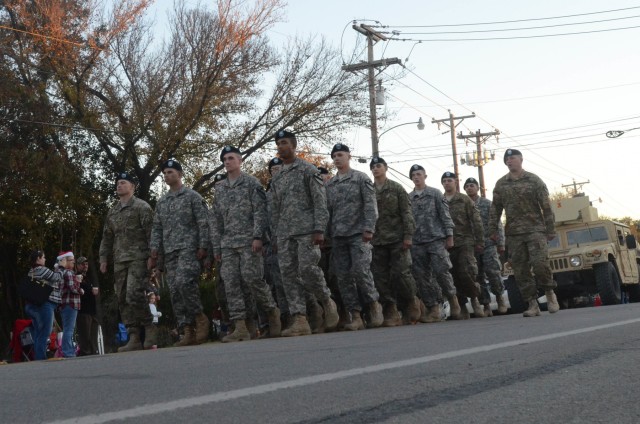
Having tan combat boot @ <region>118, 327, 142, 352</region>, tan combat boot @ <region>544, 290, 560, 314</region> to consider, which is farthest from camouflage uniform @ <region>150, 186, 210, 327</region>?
tan combat boot @ <region>544, 290, 560, 314</region>

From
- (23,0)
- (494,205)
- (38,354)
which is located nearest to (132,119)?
(23,0)

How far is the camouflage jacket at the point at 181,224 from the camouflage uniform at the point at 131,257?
0.87 ft

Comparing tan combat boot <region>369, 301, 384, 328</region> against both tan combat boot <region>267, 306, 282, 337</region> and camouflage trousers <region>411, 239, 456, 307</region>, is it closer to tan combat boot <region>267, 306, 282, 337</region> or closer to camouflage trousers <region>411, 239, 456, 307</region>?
tan combat boot <region>267, 306, 282, 337</region>

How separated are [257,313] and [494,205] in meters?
2.99

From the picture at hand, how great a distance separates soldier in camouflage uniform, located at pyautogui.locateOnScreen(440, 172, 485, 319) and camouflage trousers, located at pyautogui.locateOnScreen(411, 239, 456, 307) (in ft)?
2.23

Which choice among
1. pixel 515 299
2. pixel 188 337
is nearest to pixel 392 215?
pixel 188 337

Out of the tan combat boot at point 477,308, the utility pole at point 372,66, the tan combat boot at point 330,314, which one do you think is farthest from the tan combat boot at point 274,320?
the utility pole at point 372,66

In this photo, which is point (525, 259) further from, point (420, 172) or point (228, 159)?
point (228, 159)

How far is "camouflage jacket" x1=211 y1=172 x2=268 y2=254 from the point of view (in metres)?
9.63

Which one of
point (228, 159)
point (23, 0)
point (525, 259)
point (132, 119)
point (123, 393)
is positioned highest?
point (23, 0)

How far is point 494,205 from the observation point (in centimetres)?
1127

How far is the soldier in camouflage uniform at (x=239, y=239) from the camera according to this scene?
31.6 feet

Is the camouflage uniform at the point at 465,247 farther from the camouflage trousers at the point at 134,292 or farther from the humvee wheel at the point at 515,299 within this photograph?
the humvee wheel at the point at 515,299

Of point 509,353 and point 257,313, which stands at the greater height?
point 257,313
